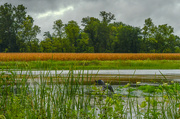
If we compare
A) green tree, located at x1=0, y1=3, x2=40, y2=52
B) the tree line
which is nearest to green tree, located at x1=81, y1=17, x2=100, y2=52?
the tree line

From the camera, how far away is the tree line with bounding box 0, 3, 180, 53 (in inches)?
2532

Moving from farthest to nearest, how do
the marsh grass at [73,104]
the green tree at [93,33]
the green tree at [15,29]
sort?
1. the green tree at [93,33]
2. the green tree at [15,29]
3. the marsh grass at [73,104]

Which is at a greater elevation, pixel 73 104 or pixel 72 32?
pixel 72 32

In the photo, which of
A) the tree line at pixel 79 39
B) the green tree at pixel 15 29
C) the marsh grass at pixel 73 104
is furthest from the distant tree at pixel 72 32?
the marsh grass at pixel 73 104

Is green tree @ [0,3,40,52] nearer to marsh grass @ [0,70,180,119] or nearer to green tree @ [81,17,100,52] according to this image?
green tree @ [81,17,100,52]

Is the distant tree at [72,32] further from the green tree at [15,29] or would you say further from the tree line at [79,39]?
the green tree at [15,29]

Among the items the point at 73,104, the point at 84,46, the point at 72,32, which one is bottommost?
the point at 73,104

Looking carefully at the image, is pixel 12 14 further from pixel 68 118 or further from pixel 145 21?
pixel 68 118

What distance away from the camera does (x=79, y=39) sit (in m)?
68.6

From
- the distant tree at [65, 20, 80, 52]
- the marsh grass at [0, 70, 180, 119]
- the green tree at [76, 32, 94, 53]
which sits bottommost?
the marsh grass at [0, 70, 180, 119]

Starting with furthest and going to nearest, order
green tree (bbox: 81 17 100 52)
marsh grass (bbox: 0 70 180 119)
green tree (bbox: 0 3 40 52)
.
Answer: green tree (bbox: 81 17 100 52)
green tree (bbox: 0 3 40 52)
marsh grass (bbox: 0 70 180 119)

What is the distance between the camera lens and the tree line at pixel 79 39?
64.3 metres

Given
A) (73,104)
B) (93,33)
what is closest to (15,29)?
(93,33)

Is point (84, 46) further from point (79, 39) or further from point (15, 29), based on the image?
point (15, 29)
